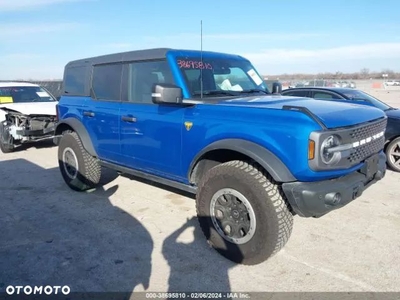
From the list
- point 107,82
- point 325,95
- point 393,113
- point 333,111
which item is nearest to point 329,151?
point 333,111

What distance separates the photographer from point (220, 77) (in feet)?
14.0

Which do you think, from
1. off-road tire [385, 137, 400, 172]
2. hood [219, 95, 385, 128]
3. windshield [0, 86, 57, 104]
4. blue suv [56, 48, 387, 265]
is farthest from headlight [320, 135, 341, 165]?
windshield [0, 86, 57, 104]

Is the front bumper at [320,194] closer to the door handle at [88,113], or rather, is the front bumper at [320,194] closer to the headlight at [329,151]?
the headlight at [329,151]

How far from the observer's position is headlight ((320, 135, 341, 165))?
285 centimetres

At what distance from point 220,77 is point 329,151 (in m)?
1.86

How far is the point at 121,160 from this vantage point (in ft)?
15.4

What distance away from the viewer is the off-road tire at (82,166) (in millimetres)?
5305

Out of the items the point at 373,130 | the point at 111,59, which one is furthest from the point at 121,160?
the point at 373,130

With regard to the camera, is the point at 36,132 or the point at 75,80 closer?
the point at 75,80

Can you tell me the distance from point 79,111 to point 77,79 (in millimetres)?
619

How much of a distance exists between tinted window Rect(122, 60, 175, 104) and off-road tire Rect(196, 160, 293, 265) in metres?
1.32

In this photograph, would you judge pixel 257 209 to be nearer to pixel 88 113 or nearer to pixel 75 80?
pixel 88 113

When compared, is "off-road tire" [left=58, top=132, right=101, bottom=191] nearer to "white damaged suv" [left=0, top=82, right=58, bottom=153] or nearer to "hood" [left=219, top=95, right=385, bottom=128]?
"hood" [left=219, top=95, right=385, bottom=128]

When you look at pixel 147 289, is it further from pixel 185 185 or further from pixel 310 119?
pixel 310 119
